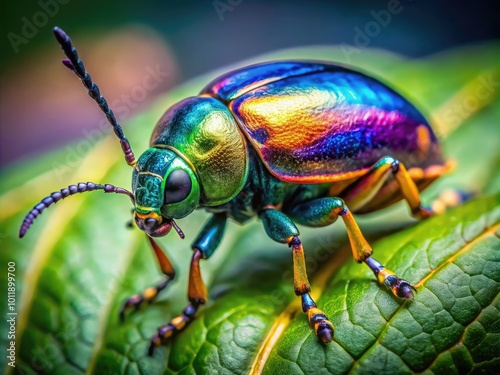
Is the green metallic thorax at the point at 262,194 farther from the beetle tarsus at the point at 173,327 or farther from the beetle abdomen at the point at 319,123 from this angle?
the beetle tarsus at the point at 173,327

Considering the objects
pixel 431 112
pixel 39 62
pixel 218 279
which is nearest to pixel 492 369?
pixel 218 279

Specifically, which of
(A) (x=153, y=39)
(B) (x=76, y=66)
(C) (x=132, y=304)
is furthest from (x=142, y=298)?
(A) (x=153, y=39)

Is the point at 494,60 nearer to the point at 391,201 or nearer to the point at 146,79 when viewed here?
the point at 391,201

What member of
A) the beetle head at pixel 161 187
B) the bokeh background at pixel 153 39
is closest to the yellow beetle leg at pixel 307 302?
the beetle head at pixel 161 187

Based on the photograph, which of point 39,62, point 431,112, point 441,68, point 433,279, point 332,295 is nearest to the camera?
point 433,279

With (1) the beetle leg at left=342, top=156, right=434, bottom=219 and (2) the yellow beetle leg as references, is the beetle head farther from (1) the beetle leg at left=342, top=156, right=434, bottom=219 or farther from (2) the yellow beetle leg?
(1) the beetle leg at left=342, top=156, right=434, bottom=219

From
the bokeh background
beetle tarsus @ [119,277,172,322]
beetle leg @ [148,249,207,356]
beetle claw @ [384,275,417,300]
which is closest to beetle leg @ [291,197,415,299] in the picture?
beetle claw @ [384,275,417,300]
